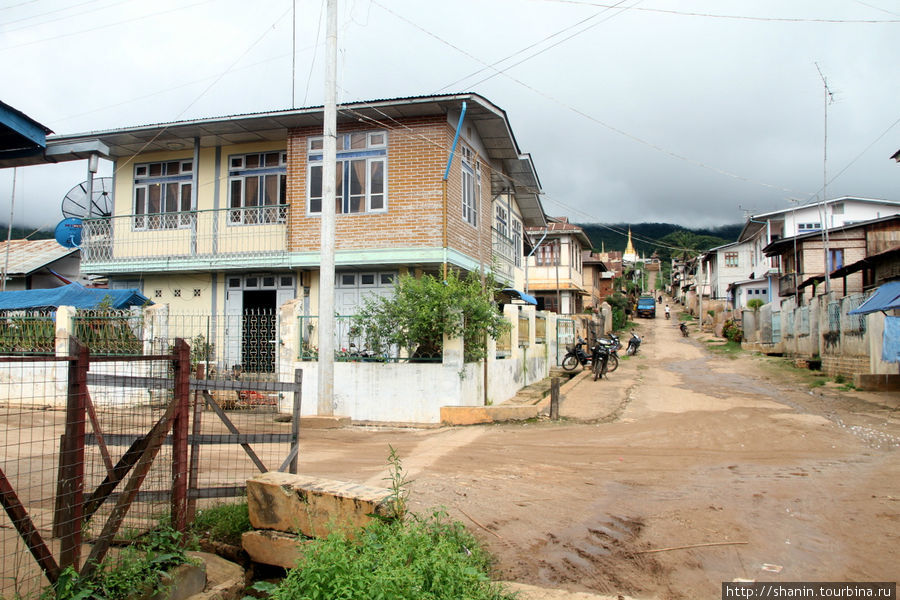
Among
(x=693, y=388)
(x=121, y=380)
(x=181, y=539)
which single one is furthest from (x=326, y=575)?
(x=693, y=388)

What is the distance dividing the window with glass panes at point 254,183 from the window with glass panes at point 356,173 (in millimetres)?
1477

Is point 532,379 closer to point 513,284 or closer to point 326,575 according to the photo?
point 513,284

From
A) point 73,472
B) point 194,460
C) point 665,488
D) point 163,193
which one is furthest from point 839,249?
point 73,472

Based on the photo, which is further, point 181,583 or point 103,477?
point 103,477

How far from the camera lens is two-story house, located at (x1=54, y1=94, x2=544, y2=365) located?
14.0 m

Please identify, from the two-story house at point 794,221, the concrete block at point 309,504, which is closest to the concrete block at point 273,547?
the concrete block at point 309,504

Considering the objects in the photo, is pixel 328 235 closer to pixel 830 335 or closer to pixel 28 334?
pixel 28 334

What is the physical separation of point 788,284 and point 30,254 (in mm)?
36447

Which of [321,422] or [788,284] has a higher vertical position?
[788,284]

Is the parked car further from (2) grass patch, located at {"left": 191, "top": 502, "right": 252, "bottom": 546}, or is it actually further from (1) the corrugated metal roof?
(2) grass patch, located at {"left": 191, "top": 502, "right": 252, "bottom": 546}

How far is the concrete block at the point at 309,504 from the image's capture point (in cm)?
429

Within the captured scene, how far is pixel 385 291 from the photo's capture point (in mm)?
14766

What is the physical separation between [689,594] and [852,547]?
69.2 inches

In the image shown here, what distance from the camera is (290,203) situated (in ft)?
48.6
